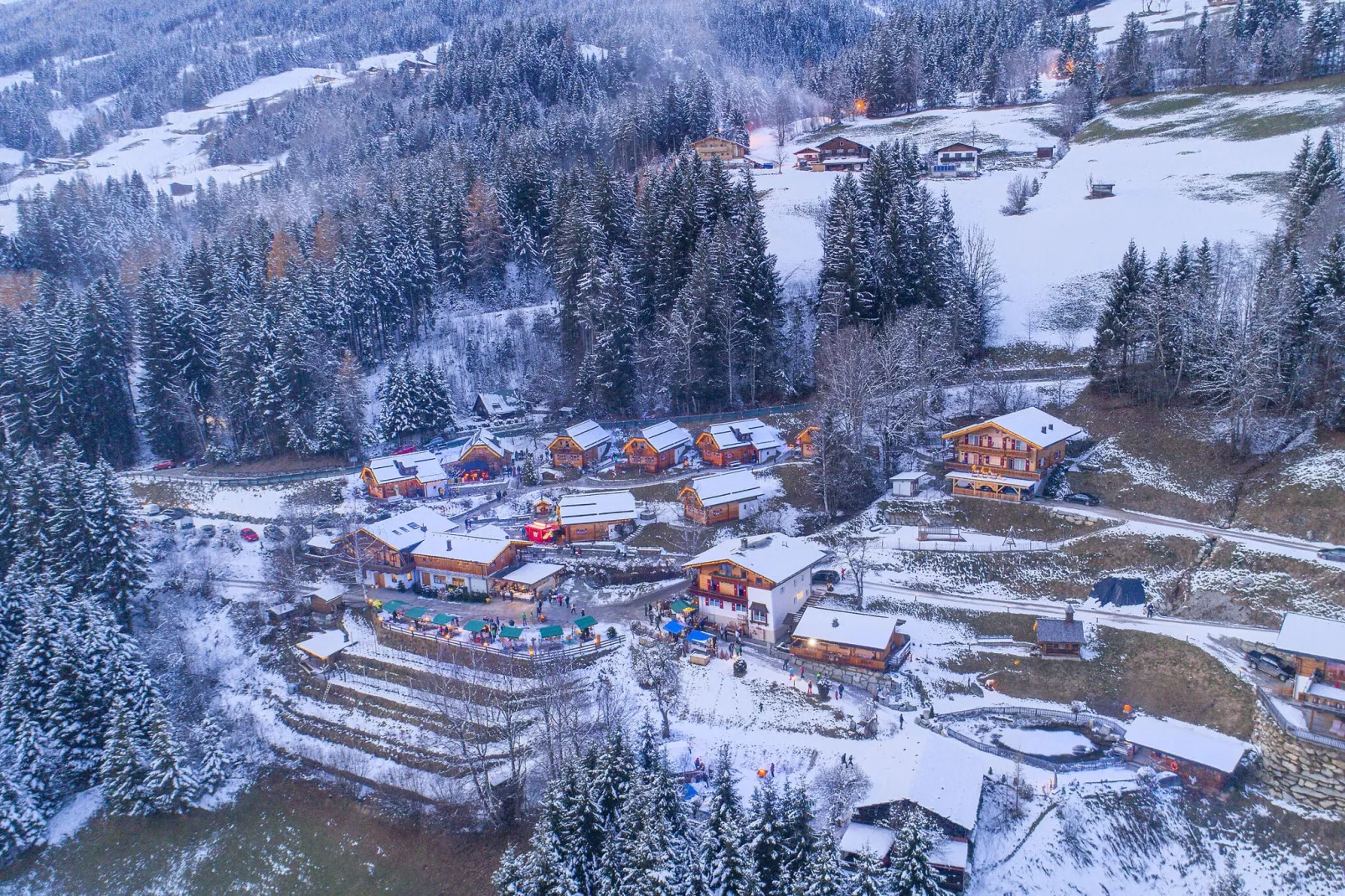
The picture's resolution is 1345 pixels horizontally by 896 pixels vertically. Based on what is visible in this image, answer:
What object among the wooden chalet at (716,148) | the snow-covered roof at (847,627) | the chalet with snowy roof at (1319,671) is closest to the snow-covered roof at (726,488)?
the snow-covered roof at (847,627)

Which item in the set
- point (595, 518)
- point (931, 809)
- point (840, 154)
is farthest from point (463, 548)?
point (840, 154)

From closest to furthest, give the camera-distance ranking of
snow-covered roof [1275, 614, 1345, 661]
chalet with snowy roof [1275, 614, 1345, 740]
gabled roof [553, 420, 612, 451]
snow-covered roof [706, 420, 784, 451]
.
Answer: chalet with snowy roof [1275, 614, 1345, 740] < snow-covered roof [1275, 614, 1345, 661] < snow-covered roof [706, 420, 784, 451] < gabled roof [553, 420, 612, 451]

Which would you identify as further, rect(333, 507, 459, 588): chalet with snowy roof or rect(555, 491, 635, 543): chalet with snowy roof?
rect(555, 491, 635, 543): chalet with snowy roof

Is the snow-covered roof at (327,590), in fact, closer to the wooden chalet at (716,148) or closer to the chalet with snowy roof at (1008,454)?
the chalet with snowy roof at (1008,454)

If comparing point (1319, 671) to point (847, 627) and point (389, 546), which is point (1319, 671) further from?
point (389, 546)

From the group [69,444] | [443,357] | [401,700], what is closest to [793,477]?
[401,700]

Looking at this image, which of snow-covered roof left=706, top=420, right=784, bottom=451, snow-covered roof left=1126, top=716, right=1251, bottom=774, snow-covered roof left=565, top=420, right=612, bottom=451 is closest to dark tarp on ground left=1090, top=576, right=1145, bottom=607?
snow-covered roof left=1126, top=716, right=1251, bottom=774

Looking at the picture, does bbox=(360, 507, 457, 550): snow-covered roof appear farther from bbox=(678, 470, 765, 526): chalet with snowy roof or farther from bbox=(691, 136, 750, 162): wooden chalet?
bbox=(691, 136, 750, 162): wooden chalet

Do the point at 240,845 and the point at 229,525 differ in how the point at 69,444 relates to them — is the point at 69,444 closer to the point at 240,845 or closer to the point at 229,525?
the point at 229,525
